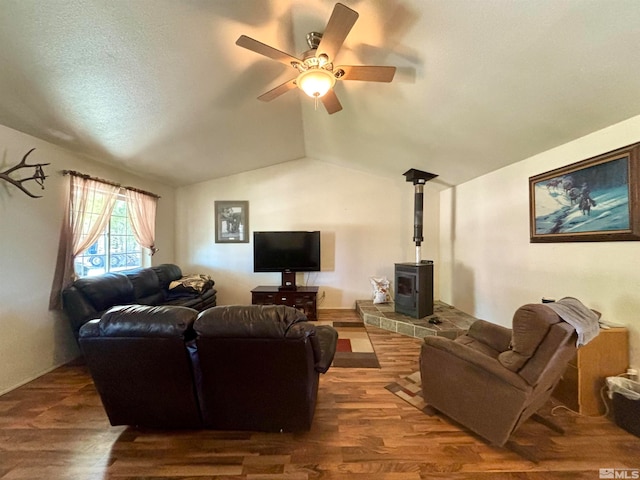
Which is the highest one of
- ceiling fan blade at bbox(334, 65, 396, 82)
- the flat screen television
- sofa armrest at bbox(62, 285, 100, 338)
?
ceiling fan blade at bbox(334, 65, 396, 82)

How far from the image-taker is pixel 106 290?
3156 millimetres

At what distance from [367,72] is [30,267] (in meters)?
3.59

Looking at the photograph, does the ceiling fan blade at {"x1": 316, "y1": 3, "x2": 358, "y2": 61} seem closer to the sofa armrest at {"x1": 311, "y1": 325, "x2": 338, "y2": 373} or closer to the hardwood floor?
the sofa armrest at {"x1": 311, "y1": 325, "x2": 338, "y2": 373}

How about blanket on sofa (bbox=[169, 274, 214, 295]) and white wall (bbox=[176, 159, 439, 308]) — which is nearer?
blanket on sofa (bbox=[169, 274, 214, 295])

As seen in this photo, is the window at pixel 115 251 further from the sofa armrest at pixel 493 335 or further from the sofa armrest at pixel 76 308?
the sofa armrest at pixel 493 335

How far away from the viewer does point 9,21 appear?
1.66 m

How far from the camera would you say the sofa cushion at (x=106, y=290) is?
299cm

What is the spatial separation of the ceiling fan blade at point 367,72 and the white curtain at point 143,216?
148 inches

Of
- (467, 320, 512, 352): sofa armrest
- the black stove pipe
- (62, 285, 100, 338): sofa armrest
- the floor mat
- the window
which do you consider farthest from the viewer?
the black stove pipe

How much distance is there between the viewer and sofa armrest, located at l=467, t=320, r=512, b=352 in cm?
239

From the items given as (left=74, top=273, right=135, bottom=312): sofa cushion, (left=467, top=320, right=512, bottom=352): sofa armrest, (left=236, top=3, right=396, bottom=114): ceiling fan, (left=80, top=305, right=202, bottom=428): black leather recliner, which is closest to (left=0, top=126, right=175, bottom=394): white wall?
(left=74, top=273, right=135, bottom=312): sofa cushion

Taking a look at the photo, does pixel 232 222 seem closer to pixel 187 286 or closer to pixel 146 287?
pixel 187 286

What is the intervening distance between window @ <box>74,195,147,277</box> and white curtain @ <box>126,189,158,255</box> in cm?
10

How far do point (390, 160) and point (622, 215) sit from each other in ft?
9.07
